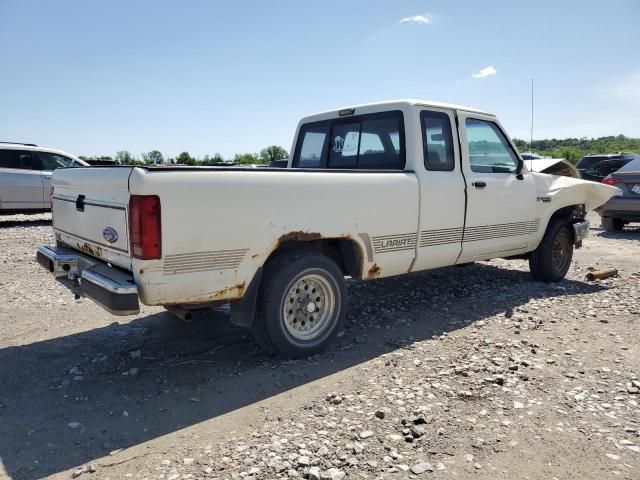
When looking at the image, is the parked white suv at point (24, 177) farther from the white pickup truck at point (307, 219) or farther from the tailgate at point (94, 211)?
the white pickup truck at point (307, 219)

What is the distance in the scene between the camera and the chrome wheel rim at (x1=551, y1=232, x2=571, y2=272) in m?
6.77

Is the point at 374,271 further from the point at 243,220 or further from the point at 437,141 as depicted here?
the point at 437,141

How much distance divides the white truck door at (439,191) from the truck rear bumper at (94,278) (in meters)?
2.64

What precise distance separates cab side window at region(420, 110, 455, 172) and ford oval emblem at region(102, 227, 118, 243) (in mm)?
2860

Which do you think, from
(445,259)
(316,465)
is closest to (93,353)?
(316,465)

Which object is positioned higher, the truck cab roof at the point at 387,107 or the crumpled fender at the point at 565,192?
the truck cab roof at the point at 387,107

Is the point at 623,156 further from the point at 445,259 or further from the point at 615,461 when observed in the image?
the point at 615,461

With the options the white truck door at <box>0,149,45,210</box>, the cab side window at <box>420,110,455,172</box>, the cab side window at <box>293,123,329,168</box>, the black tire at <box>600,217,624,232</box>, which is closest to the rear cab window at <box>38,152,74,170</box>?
the white truck door at <box>0,149,45,210</box>

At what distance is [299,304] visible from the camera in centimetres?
416

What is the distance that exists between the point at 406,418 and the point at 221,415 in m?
1.17

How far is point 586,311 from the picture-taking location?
5453 mm

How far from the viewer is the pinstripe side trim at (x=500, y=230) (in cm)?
534

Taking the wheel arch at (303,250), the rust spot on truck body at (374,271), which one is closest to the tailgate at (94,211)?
the wheel arch at (303,250)

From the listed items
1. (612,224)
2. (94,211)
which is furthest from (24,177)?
(612,224)
